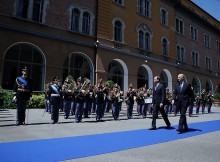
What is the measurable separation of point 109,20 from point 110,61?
397 cm

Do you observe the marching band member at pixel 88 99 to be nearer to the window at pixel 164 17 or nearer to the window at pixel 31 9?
the window at pixel 31 9

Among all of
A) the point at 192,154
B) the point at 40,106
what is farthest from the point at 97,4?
the point at 192,154

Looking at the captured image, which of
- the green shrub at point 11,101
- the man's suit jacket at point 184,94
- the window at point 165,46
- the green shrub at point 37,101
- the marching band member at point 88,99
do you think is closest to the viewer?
the man's suit jacket at point 184,94

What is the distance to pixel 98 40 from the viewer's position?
2155cm

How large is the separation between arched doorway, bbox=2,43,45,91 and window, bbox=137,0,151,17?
13.5 metres

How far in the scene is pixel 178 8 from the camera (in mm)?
→ 32812

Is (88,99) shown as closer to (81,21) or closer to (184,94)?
(184,94)

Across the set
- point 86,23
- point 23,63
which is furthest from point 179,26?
point 23,63

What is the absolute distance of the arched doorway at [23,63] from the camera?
16.6 meters

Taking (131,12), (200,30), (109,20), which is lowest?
(109,20)

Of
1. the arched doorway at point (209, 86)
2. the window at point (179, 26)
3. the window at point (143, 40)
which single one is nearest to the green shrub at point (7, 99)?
the window at point (143, 40)

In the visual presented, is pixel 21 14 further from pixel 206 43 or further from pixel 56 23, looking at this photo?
pixel 206 43

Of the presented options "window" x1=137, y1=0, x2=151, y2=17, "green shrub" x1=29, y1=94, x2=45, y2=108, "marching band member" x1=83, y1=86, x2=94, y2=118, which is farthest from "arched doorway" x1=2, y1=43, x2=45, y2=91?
"window" x1=137, y1=0, x2=151, y2=17

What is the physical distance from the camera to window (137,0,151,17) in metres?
26.5
